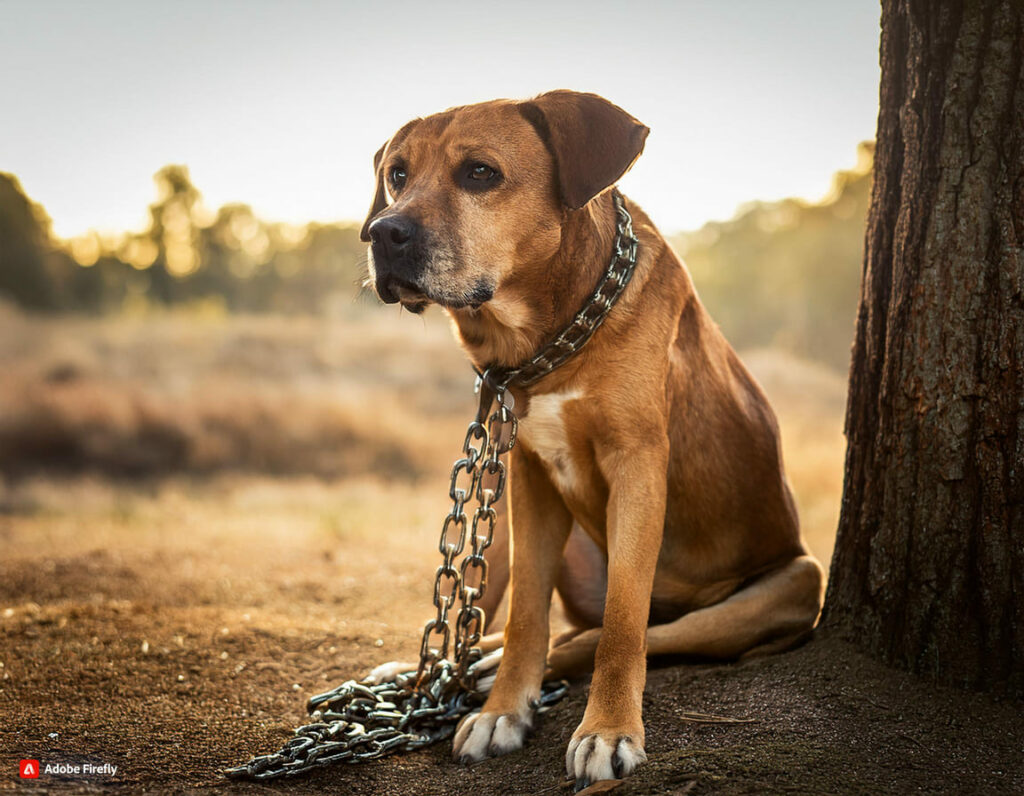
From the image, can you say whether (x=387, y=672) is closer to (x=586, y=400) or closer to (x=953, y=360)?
(x=586, y=400)

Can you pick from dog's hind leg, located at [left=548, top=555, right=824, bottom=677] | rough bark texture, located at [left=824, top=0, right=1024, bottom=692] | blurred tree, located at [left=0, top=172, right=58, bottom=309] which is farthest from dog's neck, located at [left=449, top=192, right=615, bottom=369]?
blurred tree, located at [left=0, top=172, right=58, bottom=309]

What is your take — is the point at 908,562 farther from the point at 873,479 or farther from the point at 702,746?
the point at 702,746

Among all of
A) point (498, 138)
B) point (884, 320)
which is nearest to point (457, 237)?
point (498, 138)

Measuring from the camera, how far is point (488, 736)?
261 centimetres

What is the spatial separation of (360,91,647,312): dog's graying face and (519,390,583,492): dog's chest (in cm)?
39

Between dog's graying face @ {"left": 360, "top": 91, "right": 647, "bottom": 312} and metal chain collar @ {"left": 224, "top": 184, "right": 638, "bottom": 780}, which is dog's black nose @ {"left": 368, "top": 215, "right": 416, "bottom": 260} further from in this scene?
metal chain collar @ {"left": 224, "top": 184, "right": 638, "bottom": 780}

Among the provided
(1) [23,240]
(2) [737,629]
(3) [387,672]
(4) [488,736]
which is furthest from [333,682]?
(1) [23,240]

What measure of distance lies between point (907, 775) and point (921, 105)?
1.91m

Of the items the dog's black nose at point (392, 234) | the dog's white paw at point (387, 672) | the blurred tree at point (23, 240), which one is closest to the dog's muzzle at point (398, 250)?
the dog's black nose at point (392, 234)

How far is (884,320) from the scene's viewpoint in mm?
2764

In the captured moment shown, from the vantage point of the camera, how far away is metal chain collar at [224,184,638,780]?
2617 mm

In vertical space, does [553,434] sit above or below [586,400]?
below

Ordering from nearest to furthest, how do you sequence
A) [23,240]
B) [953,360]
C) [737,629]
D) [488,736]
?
1. [953,360]
2. [488,736]
3. [737,629]
4. [23,240]

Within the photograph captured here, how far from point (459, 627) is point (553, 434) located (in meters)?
0.71
